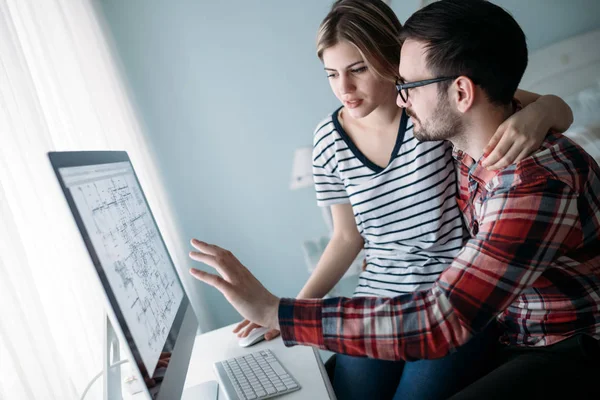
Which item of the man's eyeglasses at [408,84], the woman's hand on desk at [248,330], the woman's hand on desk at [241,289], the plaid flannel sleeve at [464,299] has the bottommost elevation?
the woman's hand on desk at [248,330]

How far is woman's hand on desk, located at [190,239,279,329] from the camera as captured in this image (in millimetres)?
852

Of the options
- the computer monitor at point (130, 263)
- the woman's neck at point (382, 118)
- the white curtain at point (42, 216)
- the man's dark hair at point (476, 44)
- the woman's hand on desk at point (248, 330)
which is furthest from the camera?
the woman's neck at point (382, 118)

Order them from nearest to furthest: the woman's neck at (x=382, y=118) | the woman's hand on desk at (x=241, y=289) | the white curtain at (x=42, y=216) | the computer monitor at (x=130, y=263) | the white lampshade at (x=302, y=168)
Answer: the computer monitor at (x=130, y=263) < the woman's hand on desk at (x=241, y=289) < the white curtain at (x=42, y=216) < the woman's neck at (x=382, y=118) < the white lampshade at (x=302, y=168)

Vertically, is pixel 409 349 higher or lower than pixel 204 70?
lower

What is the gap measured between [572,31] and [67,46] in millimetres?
2265

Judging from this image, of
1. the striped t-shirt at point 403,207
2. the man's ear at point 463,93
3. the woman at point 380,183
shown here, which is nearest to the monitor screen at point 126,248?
the woman at point 380,183

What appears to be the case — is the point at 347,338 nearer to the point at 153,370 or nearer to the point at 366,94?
the point at 153,370

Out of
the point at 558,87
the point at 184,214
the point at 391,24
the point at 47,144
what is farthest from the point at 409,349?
the point at 558,87

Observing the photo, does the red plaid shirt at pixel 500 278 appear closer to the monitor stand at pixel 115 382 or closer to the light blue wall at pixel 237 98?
the monitor stand at pixel 115 382

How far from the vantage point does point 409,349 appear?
0.83 metres

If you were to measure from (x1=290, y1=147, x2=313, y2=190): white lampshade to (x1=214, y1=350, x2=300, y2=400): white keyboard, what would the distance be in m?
1.39

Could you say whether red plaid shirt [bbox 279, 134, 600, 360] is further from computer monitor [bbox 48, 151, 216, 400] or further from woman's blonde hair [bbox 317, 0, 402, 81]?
woman's blonde hair [bbox 317, 0, 402, 81]

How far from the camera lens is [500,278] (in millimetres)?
814

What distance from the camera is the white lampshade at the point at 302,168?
2.46m
